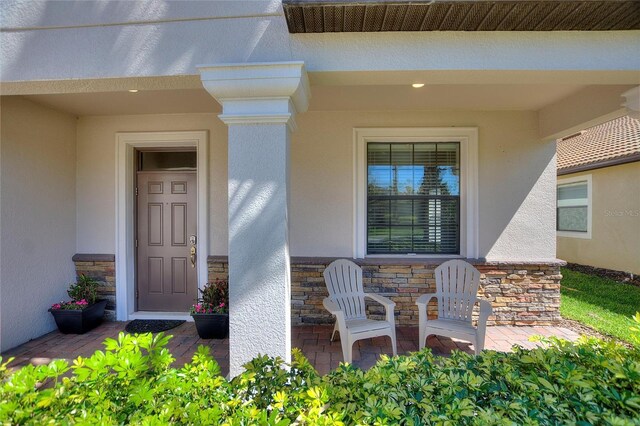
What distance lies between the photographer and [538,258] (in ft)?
12.9

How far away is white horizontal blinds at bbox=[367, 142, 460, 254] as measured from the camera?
163 inches

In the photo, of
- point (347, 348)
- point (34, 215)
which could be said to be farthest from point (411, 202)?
point (34, 215)

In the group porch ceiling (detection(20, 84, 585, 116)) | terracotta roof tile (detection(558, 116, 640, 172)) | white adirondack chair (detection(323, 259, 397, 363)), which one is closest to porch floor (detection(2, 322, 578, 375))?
white adirondack chair (detection(323, 259, 397, 363))

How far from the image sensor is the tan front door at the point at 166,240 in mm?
4145

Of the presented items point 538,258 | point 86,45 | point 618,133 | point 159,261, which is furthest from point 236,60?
point 618,133

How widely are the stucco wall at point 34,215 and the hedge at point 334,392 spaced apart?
264cm

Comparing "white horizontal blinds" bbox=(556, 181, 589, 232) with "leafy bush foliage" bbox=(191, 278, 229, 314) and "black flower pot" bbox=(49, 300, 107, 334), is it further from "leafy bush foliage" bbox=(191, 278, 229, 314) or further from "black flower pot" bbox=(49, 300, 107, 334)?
"black flower pot" bbox=(49, 300, 107, 334)

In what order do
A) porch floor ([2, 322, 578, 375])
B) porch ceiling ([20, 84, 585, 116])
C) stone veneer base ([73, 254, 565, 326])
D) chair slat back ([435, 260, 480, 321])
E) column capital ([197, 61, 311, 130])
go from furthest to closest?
stone veneer base ([73, 254, 565, 326])
chair slat back ([435, 260, 480, 321])
porch ceiling ([20, 84, 585, 116])
porch floor ([2, 322, 578, 375])
column capital ([197, 61, 311, 130])

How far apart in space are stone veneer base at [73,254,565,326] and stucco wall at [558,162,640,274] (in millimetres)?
4085

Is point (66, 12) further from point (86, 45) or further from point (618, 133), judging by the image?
point (618, 133)

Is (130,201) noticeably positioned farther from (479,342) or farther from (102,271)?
(479,342)

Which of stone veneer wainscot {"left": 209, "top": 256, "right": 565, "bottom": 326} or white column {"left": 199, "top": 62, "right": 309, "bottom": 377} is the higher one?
white column {"left": 199, "top": 62, "right": 309, "bottom": 377}

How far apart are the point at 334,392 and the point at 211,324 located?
2609 millimetres

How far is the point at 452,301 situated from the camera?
3508 millimetres
